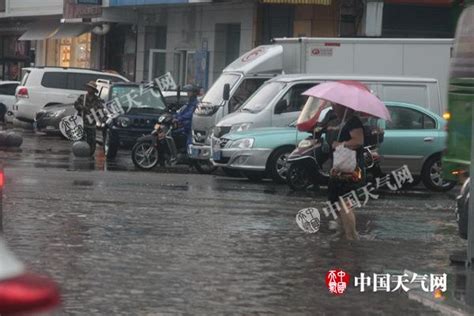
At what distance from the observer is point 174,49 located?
1575 inches

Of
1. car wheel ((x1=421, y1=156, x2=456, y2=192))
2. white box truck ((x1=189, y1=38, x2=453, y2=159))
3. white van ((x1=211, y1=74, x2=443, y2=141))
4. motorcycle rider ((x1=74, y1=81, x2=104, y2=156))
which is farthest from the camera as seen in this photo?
motorcycle rider ((x1=74, y1=81, x2=104, y2=156))

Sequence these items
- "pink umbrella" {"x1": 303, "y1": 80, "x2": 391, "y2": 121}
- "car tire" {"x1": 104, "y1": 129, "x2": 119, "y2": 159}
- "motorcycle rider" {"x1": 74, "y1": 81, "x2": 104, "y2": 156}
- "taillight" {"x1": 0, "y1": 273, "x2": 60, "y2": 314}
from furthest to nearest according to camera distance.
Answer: "motorcycle rider" {"x1": 74, "y1": 81, "x2": 104, "y2": 156} < "car tire" {"x1": 104, "y1": 129, "x2": 119, "y2": 159} < "pink umbrella" {"x1": 303, "y1": 80, "x2": 391, "y2": 121} < "taillight" {"x1": 0, "y1": 273, "x2": 60, "y2": 314}

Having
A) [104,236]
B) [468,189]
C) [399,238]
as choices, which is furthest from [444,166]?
[104,236]

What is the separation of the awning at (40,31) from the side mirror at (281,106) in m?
30.6

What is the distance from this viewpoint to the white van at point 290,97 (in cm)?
2038

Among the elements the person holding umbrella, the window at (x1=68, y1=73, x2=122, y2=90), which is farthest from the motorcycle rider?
the person holding umbrella

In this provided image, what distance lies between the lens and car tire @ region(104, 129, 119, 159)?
80.3 ft

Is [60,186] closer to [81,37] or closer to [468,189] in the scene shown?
[468,189]

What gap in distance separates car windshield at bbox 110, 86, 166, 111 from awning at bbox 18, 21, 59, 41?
958 inches

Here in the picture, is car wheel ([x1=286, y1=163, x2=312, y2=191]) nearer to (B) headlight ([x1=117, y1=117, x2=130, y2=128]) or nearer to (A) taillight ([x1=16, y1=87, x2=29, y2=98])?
(B) headlight ([x1=117, y1=117, x2=130, y2=128])

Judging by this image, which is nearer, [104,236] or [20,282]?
[20,282]

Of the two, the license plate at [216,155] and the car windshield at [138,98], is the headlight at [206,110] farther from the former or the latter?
the car windshield at [138,98]

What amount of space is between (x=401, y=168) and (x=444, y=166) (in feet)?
30.3

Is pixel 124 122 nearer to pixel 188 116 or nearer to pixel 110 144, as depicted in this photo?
pixel 110 144
